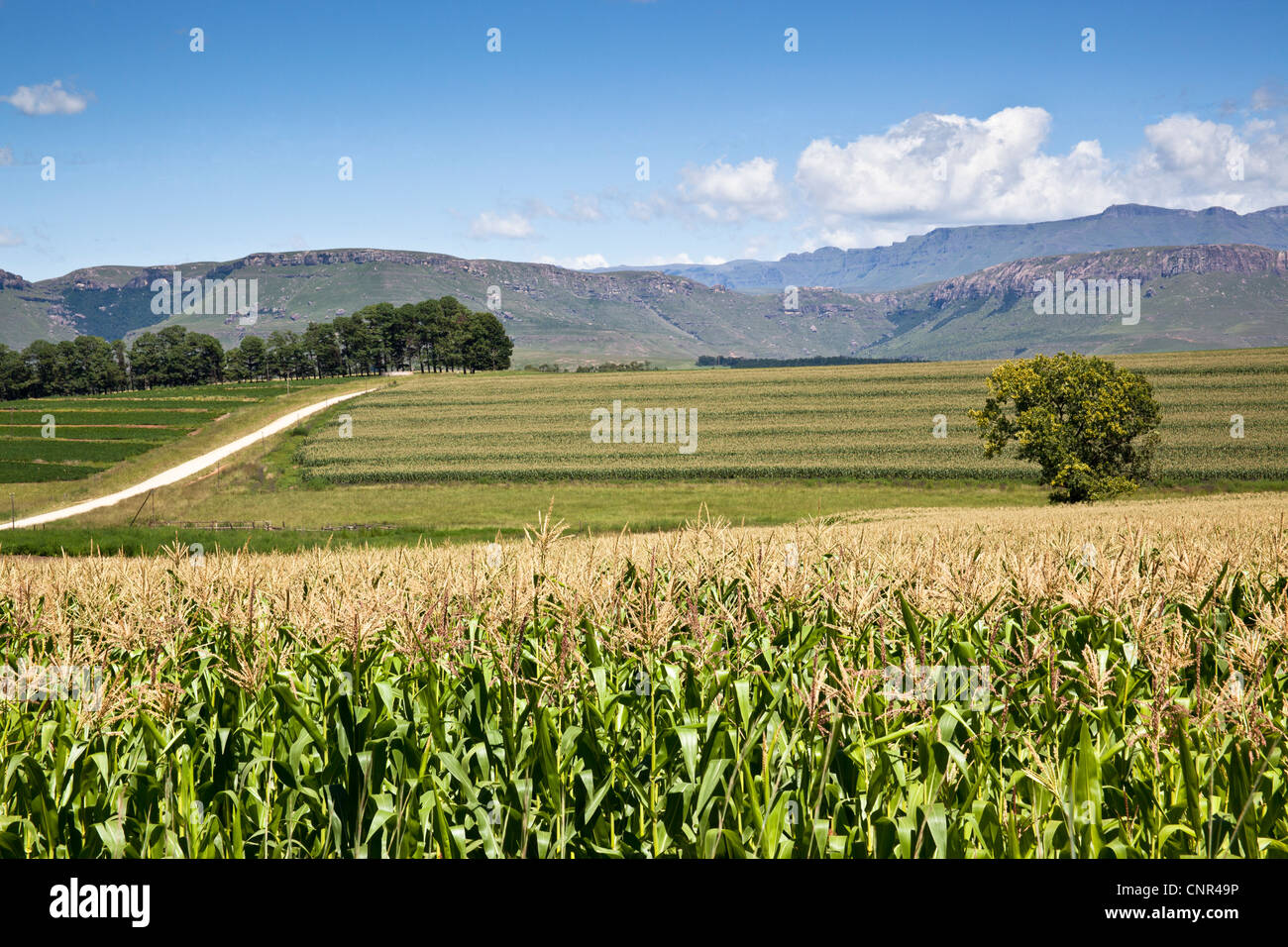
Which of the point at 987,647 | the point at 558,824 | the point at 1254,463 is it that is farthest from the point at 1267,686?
the point at 1254,463

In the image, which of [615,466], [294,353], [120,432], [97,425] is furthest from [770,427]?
[294,353]

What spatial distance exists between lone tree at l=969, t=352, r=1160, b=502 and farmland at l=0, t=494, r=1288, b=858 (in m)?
45.3

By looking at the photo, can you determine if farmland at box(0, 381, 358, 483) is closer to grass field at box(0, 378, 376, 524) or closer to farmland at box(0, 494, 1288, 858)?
grass field at box(0, 378, 376, 524)

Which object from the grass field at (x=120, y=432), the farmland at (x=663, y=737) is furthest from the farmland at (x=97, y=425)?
the farmland at (x=663, y=737)

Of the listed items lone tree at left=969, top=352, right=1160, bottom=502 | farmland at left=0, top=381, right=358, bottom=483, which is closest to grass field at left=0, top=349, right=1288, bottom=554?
farmland at left=0, top=381, right=358, bottom=483

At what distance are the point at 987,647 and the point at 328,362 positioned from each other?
188898mm

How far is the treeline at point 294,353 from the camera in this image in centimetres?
15925

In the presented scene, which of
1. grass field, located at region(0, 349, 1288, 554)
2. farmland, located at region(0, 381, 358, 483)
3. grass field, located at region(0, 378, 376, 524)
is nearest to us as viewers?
grass field, located at region(0, 349, 1288, 554)

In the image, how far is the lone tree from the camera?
47.8 meters

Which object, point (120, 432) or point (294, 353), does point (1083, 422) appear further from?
point (294, 353)

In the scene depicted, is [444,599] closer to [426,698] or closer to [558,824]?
[426,698]

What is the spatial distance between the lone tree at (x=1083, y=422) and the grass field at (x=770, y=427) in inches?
505

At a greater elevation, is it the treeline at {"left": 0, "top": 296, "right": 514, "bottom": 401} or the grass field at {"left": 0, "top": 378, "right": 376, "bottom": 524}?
the treeline at {"left": 0, "top": 296, "right": 514, "bottom": 401}

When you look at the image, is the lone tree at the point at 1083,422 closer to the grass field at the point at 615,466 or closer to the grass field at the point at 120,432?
the grass field at the point at 615,466
